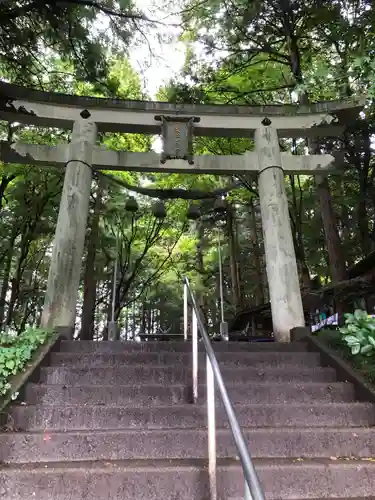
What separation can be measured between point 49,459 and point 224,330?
5.49 meters

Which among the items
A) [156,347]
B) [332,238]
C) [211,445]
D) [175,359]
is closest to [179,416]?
[211,445]

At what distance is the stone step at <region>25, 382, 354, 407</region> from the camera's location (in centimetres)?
327

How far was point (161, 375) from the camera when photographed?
3674mm

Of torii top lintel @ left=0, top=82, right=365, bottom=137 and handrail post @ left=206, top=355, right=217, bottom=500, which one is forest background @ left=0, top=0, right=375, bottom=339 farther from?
handrail post @ left=206, top=355, right=217, bottom=500

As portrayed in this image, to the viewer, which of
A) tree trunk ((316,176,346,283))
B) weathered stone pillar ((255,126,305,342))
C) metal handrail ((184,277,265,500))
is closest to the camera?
metal handrail ((184,277,265,500))

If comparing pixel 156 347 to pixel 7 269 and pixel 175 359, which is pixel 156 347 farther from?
pixel 7 269

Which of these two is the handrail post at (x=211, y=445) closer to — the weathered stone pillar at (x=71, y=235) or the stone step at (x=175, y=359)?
the stone step at (x=175, y=359)

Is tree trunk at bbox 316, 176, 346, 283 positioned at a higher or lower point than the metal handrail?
higher

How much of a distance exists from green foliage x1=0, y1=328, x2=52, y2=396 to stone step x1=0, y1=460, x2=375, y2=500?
3.09 ft

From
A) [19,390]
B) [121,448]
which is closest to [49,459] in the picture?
[121,448]

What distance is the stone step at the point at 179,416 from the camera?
9.63 feet

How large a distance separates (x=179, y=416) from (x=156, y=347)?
145 cm

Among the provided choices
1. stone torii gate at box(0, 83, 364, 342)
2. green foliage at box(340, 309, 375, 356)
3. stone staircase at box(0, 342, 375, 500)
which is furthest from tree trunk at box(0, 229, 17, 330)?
green foliage at box(340, 309, 375, 356)

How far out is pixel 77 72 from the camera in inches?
312
